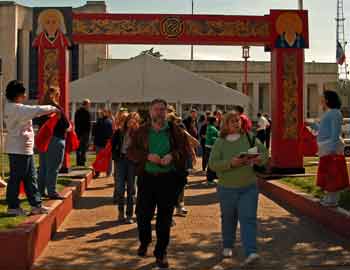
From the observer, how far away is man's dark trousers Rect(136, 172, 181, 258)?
22.4 ft

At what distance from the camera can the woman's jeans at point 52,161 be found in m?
9.27

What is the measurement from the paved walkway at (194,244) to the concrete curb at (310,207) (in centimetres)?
Result: 15

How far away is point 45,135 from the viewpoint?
29.1ft

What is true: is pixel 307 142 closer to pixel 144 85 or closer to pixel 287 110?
pixel 287 110

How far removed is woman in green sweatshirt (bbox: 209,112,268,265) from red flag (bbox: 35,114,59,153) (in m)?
2.87

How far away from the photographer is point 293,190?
11.5 m

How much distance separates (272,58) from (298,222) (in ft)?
20.8

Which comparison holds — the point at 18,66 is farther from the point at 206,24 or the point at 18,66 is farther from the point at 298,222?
the point at 298,222

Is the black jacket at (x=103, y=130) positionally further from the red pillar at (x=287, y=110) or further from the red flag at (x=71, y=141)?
the red flag at (x=71, y=141)

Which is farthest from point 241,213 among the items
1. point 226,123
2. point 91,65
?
point 91,65

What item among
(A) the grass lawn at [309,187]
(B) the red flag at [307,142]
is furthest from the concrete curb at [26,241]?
(B) the red flag at [307,142]

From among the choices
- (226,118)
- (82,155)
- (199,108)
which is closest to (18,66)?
(199,108)

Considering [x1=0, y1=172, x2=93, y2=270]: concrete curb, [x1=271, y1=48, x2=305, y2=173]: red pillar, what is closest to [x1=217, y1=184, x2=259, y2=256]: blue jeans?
[x1=0, y1=172, x2=93, y2=270]: concrete curb

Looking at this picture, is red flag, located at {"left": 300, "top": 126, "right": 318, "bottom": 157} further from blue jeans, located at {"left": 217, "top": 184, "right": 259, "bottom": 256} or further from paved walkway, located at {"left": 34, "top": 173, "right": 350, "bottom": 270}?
blue jeans, located at {"left": 217, "top": 184, "right": 259, "bottom": 256}
